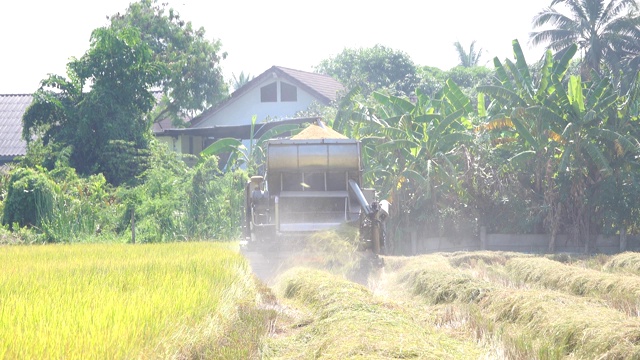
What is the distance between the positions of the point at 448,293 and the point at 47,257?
5.71m

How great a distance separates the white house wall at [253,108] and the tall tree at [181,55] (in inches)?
65.1

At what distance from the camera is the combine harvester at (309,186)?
14836mm

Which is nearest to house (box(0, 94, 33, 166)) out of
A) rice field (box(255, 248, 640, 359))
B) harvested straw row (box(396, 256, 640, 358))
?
rice field (box(255, 248, 640, 359))

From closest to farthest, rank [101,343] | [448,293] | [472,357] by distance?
[101,343] < [472,357] < [448,293]

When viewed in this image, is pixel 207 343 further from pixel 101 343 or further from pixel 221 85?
pixel 221 85

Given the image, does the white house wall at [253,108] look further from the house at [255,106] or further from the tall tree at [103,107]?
the tall tree at [103,107]

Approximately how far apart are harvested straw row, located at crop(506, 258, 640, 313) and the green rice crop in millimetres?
4170

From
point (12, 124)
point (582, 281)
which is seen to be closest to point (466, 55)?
point (12, 124)

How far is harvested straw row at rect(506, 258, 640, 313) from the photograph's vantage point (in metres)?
10.0

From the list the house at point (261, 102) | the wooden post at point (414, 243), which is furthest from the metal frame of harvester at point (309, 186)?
the house at point (261, 102)

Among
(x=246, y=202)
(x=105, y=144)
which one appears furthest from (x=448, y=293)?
(x=105, y=144)

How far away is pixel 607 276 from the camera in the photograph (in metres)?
11.3

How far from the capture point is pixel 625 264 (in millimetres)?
13852

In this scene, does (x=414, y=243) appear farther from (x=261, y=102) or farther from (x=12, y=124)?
(x=12, y=124)
